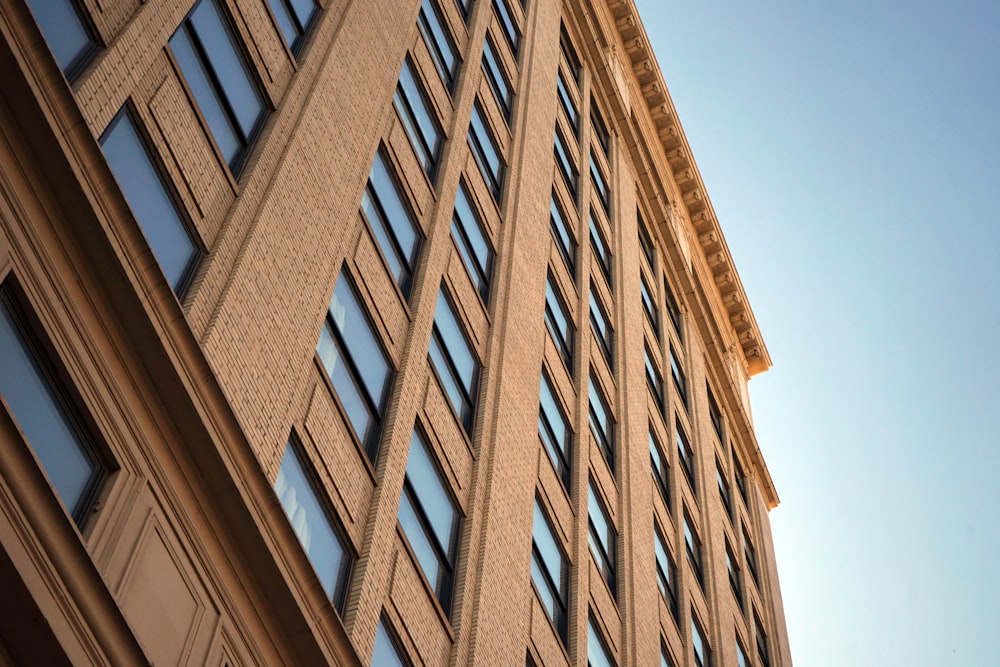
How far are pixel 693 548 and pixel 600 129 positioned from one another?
45.4 ft

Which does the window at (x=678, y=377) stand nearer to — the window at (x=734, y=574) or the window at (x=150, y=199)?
the window at (x=734, y=574)

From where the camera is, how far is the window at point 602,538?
24.6m

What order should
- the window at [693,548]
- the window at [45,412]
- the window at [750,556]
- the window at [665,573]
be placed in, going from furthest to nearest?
the window at [750,556] < the window at [693,548] < the window at [665,573] < the window at [45,412]

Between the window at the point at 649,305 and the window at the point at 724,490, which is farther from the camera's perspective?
the window at the point at 724,490

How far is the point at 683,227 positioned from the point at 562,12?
393 inches

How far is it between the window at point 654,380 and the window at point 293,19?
1675 cm


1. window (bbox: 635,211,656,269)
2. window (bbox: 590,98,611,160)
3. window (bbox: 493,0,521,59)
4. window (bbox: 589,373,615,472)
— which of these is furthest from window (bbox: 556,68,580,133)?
window (bbox: 589,373,615,472)

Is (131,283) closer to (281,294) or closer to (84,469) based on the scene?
(84,469)

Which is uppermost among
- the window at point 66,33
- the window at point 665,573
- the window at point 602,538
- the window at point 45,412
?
the window at point 665,573

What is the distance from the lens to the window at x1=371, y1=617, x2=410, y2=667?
583 inches

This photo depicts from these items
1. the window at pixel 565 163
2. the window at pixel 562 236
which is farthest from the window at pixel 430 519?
the window at pixel 565 163

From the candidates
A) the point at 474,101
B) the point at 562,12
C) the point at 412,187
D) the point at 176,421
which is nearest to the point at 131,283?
the point at 176,421

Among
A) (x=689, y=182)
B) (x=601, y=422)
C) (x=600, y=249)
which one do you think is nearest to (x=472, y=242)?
(x=601, y=422)

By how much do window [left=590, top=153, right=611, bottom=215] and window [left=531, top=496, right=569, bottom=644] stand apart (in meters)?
15.3
